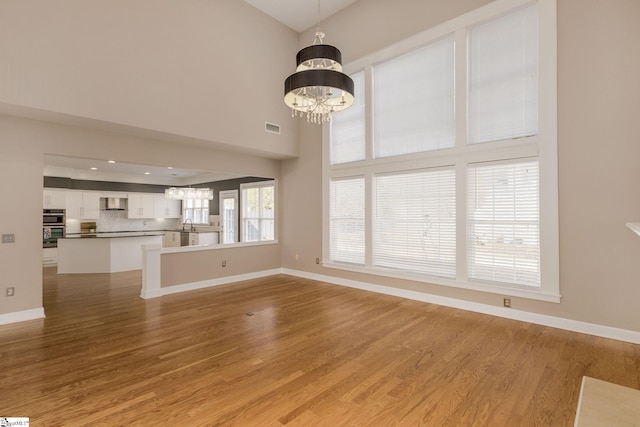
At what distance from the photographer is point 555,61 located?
3725mm

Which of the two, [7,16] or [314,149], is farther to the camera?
[314,149]

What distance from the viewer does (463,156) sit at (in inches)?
176

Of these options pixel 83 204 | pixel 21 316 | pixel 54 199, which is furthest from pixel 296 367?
pixel 83 204

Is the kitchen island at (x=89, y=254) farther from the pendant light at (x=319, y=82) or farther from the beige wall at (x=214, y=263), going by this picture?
the pendant light at (x=319, y=82)

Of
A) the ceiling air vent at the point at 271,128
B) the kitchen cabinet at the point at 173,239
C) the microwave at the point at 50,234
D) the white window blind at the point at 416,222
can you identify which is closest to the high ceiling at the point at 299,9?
the ceiling air vent at the point at 271,128

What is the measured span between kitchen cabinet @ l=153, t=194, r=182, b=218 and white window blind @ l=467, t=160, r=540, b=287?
10136 millimetres

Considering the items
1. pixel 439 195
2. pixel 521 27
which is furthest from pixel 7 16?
pixel 521 27

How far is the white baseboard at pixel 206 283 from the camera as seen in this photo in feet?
17.3

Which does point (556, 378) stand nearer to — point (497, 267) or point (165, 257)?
point (497, 267)

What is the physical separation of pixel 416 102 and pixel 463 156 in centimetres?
125

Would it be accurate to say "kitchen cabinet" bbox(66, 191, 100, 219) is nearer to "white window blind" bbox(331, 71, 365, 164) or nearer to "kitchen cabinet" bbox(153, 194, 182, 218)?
"kitchen cabinet" bbox(153, 194, 182, 218)

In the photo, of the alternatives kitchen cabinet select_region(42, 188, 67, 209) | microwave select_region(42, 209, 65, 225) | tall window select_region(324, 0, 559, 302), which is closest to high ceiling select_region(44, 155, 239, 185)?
kitchen cabinet select_region(42, 188, 67, 209)

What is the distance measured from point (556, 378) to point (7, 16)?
6.73 metres

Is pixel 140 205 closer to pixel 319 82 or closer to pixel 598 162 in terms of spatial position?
pixel 319 82
